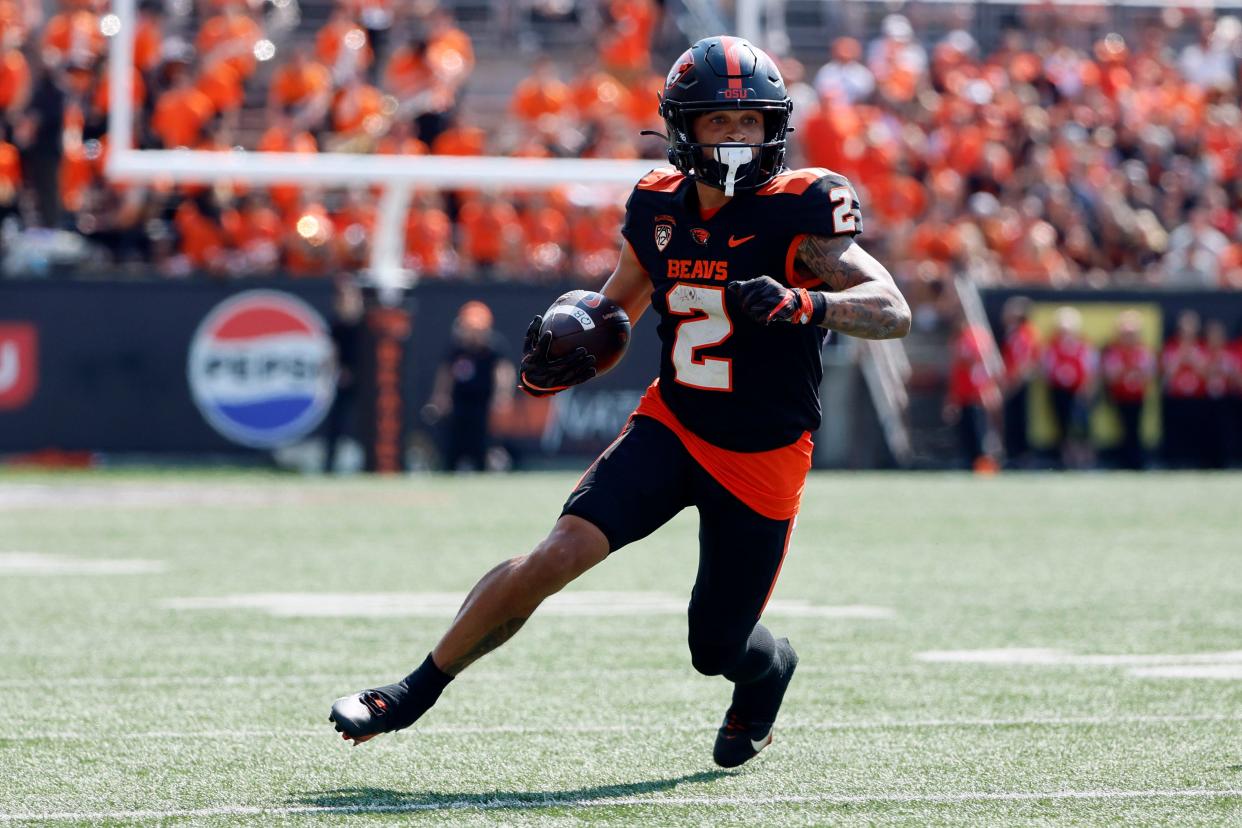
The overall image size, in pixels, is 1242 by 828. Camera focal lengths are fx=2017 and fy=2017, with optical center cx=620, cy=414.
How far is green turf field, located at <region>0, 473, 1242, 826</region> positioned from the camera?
414 cm

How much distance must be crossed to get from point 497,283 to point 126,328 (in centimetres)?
291

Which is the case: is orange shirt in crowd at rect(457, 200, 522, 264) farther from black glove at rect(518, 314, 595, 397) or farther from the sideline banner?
black glove at rect(518, 314, 595, 397)

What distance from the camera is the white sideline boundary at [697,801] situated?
397 cm

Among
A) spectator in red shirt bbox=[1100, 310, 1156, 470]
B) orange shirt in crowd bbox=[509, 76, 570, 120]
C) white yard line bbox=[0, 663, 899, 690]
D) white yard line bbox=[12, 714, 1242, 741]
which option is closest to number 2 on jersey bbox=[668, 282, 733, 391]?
white yard line bbox=[12, 714, 1242, 741]

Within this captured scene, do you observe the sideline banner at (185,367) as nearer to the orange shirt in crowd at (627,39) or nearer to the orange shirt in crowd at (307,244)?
the orange shirt in crowd at (307,244)

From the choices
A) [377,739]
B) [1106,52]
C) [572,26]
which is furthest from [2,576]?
[1106,52]

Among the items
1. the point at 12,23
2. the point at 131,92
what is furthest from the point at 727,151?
the point at 12,23

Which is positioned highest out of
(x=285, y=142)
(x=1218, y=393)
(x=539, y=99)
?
(x=539, y=99)

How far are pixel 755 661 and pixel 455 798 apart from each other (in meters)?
0.84

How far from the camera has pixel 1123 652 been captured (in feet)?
21.3

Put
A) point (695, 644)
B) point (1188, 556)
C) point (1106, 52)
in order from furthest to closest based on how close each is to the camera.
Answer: point (1106, 52)
point (1188, 556)
point (695, 644)

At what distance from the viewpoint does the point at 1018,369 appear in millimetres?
17141

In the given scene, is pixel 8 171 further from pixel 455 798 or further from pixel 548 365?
pixel 455 798

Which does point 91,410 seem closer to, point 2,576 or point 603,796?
point 2,576
